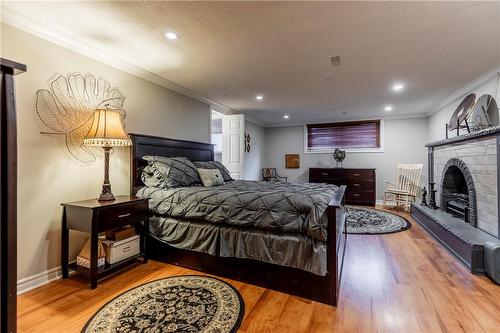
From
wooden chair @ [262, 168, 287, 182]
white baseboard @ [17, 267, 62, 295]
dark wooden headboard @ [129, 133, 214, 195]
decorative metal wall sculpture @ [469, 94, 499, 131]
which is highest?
decorative metal wall sculpture @ [469, 94, 499, 131]

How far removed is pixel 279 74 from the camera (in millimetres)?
3035

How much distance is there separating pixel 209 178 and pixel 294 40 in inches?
72.1

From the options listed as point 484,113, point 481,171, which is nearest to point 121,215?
point 481,171

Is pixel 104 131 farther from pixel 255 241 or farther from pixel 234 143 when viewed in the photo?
pixel 234 143

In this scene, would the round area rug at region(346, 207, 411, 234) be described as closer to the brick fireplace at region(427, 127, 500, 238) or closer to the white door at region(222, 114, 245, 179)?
the brick fireplace at region(427, 127, 500, 238)

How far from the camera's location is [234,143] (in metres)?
4.61

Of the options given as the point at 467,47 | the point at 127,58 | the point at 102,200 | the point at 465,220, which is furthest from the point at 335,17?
the point at 465,220

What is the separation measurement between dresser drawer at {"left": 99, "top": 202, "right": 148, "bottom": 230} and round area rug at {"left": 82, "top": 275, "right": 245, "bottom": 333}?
59cm

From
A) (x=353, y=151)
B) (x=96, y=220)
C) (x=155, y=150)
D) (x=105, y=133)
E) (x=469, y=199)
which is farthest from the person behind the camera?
(x=353, y=151)

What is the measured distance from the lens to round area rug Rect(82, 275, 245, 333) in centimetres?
147

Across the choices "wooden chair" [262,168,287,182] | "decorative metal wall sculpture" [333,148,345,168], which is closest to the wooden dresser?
"decorative metal wall sculpture" [333,148,345,168]

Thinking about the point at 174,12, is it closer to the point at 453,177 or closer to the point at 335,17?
the point at 335,17

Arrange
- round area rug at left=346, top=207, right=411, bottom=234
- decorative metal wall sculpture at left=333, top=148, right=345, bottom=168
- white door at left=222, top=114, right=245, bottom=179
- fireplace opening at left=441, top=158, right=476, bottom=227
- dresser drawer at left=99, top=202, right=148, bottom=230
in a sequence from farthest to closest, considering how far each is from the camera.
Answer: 1. decorative metal wall sculpture at left=333, top=148, right=345, bottom=168
2. white door at left=222, top=114, right=245, bottom=179
3. round area rug at left=346, top=207, right=411, bottom=234
4. fireplace opening at left=441, top=158, right=476, bottom=227
5. dresser drawer at left=99, top=202, right=148, bottom=230

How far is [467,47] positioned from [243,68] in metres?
2.34
